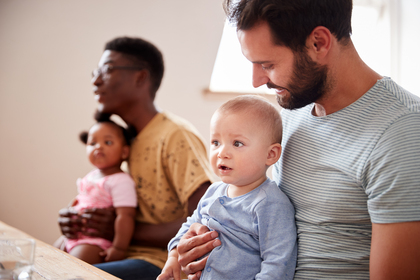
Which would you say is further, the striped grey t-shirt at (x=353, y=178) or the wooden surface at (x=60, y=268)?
the wooden surface at (x=60, y=268)

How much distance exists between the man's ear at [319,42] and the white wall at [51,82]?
2.62 metres

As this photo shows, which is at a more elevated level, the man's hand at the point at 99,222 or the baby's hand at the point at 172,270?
the baby's hand at the point at 172,270

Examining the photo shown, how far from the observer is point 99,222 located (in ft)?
6.63

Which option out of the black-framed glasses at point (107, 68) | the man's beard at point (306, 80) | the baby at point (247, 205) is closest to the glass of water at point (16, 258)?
the baby at point (247, 205)

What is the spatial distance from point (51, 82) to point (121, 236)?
1960 millimetres

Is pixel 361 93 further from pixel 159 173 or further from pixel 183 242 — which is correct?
pixel 159 173

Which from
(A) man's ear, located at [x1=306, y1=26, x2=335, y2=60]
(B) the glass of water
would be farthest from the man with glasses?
(A) man's ear, located at [x1=306, y1=26, x2=335, y2=60]

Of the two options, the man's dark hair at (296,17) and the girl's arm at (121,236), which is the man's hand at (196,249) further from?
the girl's arm at (121,236)

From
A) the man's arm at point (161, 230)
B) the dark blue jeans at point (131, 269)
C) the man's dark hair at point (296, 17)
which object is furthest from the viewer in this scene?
the man's arm at point (161, 230)

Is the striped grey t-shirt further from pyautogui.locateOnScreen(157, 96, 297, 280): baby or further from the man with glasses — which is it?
the man with glasses

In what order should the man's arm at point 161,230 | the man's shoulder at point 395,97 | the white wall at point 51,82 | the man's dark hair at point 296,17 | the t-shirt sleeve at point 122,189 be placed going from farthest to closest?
1. the white wall at point 51,82
2. the t-shirt sleeve at point 122,189
3. the man's arm at point 161,230
4. the man's dark hair at point 296,17
5. the man's shoulder at point 395,97

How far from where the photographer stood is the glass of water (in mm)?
958

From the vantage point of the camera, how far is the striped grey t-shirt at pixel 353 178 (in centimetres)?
101

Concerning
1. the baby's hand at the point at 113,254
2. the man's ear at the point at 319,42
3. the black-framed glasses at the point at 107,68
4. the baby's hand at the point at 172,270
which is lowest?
the baby's hand at the point at 113,254
